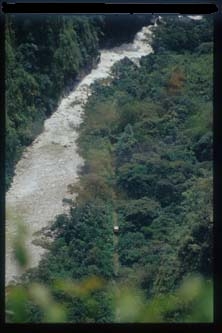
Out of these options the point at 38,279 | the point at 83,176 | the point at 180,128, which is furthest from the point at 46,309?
the point at 180,128

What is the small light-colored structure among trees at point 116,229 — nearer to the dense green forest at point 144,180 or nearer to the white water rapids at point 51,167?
the dense green forest at point 144,180

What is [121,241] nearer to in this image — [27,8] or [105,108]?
[105,108]

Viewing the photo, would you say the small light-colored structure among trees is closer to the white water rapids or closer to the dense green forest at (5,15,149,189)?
the white water rapids

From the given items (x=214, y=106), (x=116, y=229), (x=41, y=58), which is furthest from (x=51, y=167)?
(x=214, y=106)

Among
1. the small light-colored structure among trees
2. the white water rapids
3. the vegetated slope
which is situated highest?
the vegetated slope

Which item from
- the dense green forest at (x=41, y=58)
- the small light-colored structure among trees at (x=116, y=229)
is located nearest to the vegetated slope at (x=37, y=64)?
the dense green forest at (x=41, y=58)

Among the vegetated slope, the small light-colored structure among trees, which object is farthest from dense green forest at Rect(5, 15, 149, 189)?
the small light-colored structure among trees
